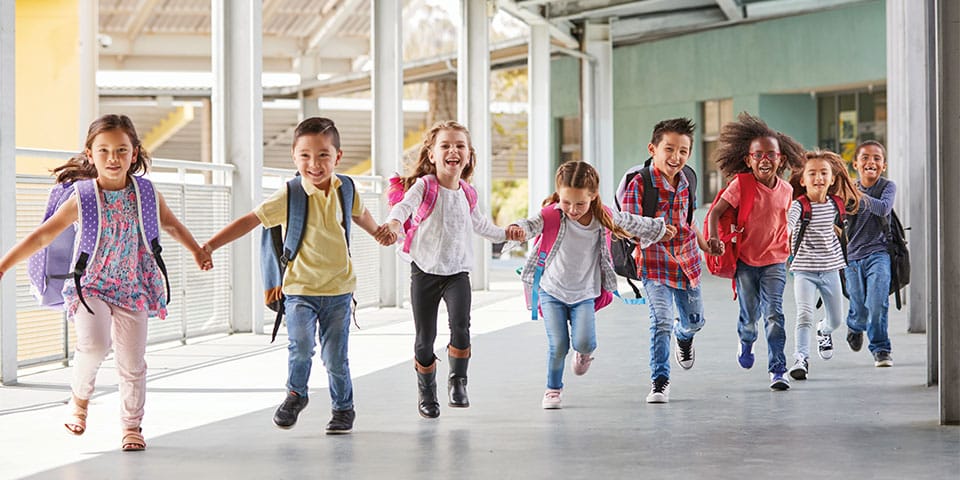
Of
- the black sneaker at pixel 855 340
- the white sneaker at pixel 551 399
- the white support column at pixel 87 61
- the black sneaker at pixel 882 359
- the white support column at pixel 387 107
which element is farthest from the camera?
the white support column at pixel 387 107

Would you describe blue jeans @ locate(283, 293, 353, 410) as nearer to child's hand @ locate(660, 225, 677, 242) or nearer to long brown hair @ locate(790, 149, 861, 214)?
child's hand @ locate(660, 225, 677, 242)

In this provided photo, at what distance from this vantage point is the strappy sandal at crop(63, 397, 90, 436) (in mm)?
5137

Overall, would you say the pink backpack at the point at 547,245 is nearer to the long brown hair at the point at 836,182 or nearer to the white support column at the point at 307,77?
the long brown hair at the point at 836,182

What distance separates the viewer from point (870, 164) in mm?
7883

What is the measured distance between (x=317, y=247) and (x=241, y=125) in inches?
210

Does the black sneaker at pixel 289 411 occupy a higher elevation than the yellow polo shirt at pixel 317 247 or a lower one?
lower

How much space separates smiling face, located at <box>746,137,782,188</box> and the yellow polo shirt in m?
2.74

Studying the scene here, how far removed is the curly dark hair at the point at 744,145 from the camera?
7035 mm

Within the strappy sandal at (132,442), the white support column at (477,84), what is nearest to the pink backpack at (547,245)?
the strappy sandal at (132,442)

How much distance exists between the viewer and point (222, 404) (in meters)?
6.38

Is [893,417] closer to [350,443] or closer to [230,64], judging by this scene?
[350,443]

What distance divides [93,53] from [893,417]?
8997 millimetres

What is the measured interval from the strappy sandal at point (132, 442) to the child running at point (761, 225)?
10.6 feet

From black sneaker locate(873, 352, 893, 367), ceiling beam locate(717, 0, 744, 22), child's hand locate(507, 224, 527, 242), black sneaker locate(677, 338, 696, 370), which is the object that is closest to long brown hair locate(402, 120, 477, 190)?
child's hand locate(507, 224, 527, 242)
